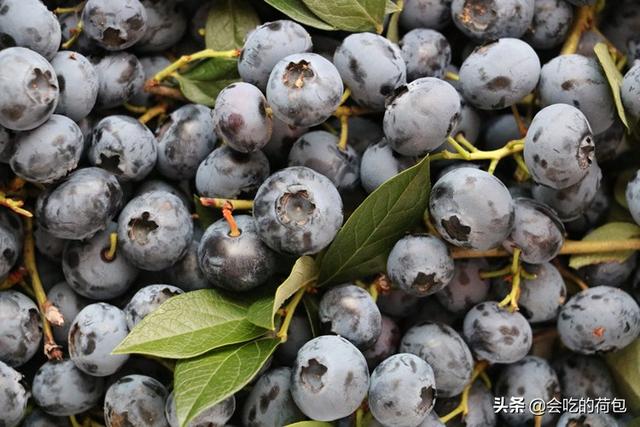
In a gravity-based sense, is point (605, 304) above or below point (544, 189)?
below

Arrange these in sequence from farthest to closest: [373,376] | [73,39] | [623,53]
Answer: [623,53], [73,39], [373,376]

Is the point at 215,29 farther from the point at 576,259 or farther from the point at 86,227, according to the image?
the point at 576,259

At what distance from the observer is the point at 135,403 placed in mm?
1098

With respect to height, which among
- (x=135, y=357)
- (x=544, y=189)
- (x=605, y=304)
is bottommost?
(x=135, y=357)

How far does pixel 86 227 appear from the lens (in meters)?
1.11

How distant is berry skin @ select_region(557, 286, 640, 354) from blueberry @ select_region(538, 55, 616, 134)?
0.79 feet

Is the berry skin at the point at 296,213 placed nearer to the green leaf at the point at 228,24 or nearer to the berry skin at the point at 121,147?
the berry skin at the point at 121,147

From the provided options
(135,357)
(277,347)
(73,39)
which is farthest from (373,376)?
(73,39)

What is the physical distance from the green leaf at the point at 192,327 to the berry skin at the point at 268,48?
0.30m

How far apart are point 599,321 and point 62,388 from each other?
0.74 metres

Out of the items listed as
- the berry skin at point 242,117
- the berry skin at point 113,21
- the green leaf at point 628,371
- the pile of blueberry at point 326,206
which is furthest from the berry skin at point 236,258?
the green leaf at point 628,371

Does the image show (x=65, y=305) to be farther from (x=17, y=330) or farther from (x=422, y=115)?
(x=422, y=115)

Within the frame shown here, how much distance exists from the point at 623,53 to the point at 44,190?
914 millimetres

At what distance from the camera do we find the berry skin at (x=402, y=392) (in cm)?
106
